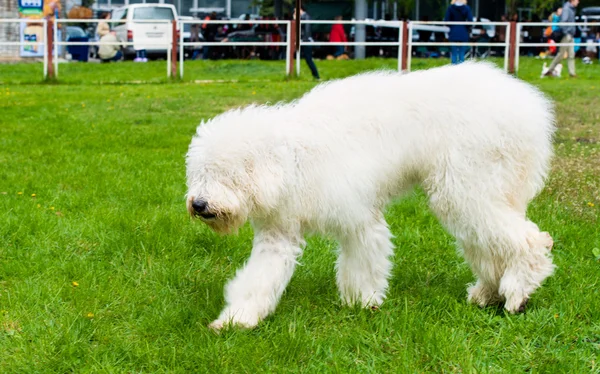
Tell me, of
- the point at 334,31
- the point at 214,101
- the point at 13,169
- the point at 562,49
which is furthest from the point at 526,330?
the point at 334,31

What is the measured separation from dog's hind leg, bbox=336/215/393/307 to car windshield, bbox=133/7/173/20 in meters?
24.8

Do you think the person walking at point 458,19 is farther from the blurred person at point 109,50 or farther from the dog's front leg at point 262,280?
the dog's front leg at point 262,280

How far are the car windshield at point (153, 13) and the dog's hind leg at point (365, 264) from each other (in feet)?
81.3

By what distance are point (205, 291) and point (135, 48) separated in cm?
2222

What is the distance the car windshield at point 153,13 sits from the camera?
28.0 metres

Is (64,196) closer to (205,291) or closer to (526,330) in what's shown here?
(205,291)

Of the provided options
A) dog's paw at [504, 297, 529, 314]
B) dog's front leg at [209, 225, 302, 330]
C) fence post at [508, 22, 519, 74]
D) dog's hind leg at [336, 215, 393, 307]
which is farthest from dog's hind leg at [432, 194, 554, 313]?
fence post at [508, 22, 519, 74]

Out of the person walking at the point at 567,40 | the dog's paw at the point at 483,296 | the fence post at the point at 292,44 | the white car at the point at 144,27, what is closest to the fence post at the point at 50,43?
the fence post at the point at 292,44

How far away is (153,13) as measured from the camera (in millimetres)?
28391

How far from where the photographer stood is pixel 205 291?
4.73m

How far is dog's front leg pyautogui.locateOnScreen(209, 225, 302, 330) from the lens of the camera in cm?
415

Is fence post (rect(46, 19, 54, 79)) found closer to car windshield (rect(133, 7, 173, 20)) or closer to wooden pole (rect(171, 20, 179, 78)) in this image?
wooden pole (rect(171, 20, 179, 78))

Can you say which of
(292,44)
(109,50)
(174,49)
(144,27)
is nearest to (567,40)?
(292,44)

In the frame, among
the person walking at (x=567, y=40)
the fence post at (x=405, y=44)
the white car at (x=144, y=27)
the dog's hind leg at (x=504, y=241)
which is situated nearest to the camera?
the dog's hind leg at (x=504, y=241)
